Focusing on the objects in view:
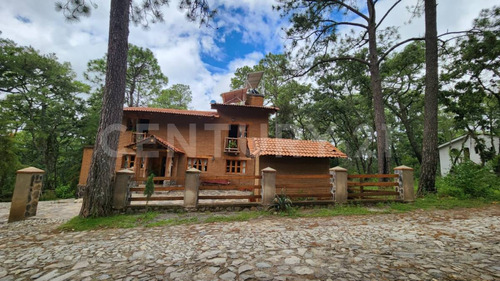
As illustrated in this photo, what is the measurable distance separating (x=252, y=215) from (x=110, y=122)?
16.9 feet

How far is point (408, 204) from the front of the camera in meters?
6.83

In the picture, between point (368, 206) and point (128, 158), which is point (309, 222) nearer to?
point (368, 206)

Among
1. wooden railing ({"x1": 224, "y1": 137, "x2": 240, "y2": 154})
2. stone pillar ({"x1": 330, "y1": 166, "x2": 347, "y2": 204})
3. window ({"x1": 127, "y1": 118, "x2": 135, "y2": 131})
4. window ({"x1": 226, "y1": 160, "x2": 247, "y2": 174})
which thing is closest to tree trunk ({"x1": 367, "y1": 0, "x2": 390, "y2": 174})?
stone pillar ({"x1": 330, "y1": 166, "x2": 347, "y2": 204})

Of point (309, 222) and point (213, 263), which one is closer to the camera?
point (213, 263)

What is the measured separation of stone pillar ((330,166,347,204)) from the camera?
6965 mm

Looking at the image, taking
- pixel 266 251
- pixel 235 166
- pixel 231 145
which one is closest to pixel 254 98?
pixel 231 145

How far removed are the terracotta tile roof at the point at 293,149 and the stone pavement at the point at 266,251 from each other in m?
4.25

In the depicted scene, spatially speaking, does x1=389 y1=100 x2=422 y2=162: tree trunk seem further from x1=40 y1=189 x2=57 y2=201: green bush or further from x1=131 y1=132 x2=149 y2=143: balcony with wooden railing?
x1=40 y1=189 x2=57 y2=201: green bush

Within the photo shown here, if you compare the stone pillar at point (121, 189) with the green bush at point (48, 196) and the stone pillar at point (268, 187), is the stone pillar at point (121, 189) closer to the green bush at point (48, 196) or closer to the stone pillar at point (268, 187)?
the stone pillar at point (268, 187)

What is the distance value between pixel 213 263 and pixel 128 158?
1502 centimetres

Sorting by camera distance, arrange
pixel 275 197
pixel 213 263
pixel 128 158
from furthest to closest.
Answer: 1. pixel 128 158
2. pixel 275 197
3. pixel 213 263

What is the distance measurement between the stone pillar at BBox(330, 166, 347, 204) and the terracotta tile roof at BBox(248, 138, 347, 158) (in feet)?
7.41

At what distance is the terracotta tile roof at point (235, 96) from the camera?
58.1 feet

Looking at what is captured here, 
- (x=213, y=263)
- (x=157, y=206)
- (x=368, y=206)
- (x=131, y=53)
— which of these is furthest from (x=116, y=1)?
(x=131, y=53)
